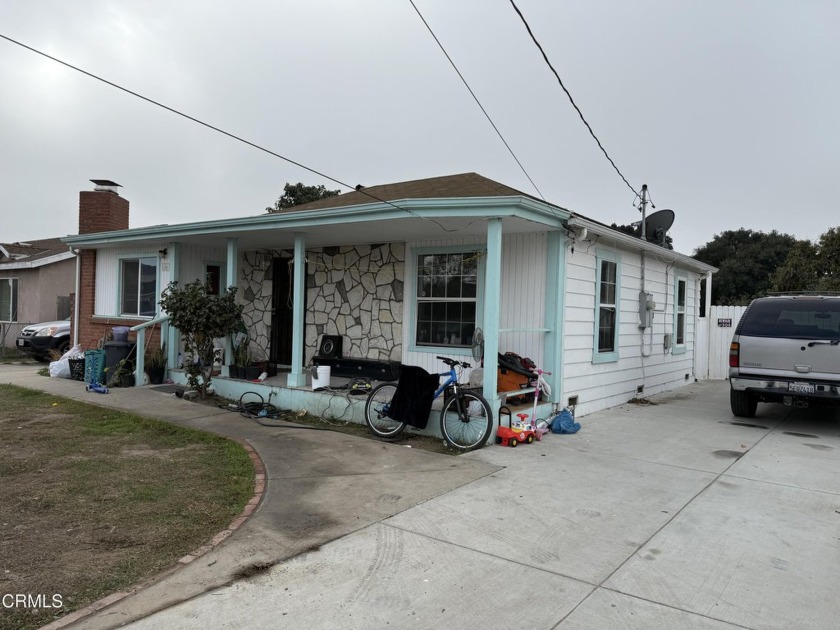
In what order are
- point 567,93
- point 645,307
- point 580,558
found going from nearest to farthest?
point 580,558 < point 567,93 < point 645,307

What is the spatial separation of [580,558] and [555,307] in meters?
4.26

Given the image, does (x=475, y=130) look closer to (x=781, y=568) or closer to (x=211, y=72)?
(x=211, y=72)

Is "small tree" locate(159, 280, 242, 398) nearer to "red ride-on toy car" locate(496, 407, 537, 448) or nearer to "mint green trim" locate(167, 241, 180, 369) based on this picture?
"mint green trim" locate(167, 241, 180, 369)

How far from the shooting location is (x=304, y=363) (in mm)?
10117

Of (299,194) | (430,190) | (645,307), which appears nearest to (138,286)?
(430,190)

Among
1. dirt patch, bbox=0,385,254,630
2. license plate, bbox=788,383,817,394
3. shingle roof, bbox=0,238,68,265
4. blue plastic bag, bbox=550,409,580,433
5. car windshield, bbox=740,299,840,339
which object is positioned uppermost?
shingle roof, bbox=0,238,68,265

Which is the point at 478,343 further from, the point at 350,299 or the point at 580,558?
the point at 580,558

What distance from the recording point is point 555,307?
7316mm

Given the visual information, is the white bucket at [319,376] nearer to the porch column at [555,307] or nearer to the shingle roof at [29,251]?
the porch column at [555,307]

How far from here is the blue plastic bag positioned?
7051mm

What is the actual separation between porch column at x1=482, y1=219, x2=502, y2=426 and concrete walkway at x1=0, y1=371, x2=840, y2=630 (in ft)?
2.45

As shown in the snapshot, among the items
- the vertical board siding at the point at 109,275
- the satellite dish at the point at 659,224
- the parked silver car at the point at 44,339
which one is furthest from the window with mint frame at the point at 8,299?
the satellite dish at the point at 659,224

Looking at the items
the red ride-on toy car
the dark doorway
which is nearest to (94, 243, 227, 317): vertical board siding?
the dark doorway

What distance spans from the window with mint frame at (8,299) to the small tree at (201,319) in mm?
12957
